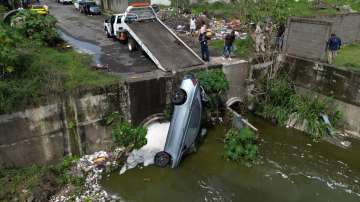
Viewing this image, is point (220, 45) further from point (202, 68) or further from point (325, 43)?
point (325, 43)

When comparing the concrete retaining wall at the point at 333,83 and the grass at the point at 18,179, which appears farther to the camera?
the concrete retaining wall at the point at 333,83

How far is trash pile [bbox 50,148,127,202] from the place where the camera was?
8.68 meters

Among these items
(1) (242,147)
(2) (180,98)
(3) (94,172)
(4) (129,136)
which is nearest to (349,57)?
(1) (242,147)

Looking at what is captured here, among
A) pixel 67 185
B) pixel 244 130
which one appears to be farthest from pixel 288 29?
pixel 67 185

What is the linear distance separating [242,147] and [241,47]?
256 inches

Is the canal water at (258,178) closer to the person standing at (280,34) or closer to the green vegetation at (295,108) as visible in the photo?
the green vegetation at (295,108)

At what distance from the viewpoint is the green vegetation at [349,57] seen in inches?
503

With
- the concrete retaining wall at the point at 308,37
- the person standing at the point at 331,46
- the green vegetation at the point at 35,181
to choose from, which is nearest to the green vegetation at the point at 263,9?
the concrete retaining wall at the point at 308,37

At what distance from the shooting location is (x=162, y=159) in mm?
9875

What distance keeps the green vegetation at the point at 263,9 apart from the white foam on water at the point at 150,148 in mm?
7293

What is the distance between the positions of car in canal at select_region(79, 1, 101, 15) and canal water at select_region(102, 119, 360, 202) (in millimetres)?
21674

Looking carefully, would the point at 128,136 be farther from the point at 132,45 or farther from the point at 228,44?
the point at 132,45

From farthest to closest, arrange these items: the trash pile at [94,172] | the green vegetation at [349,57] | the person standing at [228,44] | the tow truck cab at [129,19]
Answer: the tow truck cab at [129,19]
the person standing at [228,44]
the green vegetation at [349,57]
the trash pile at [94,172]

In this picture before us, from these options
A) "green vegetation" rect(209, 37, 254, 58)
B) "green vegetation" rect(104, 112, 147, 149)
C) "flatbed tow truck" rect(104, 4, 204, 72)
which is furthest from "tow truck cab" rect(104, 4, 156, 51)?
"green vegetation" rect(104, 112, 147, 149)
